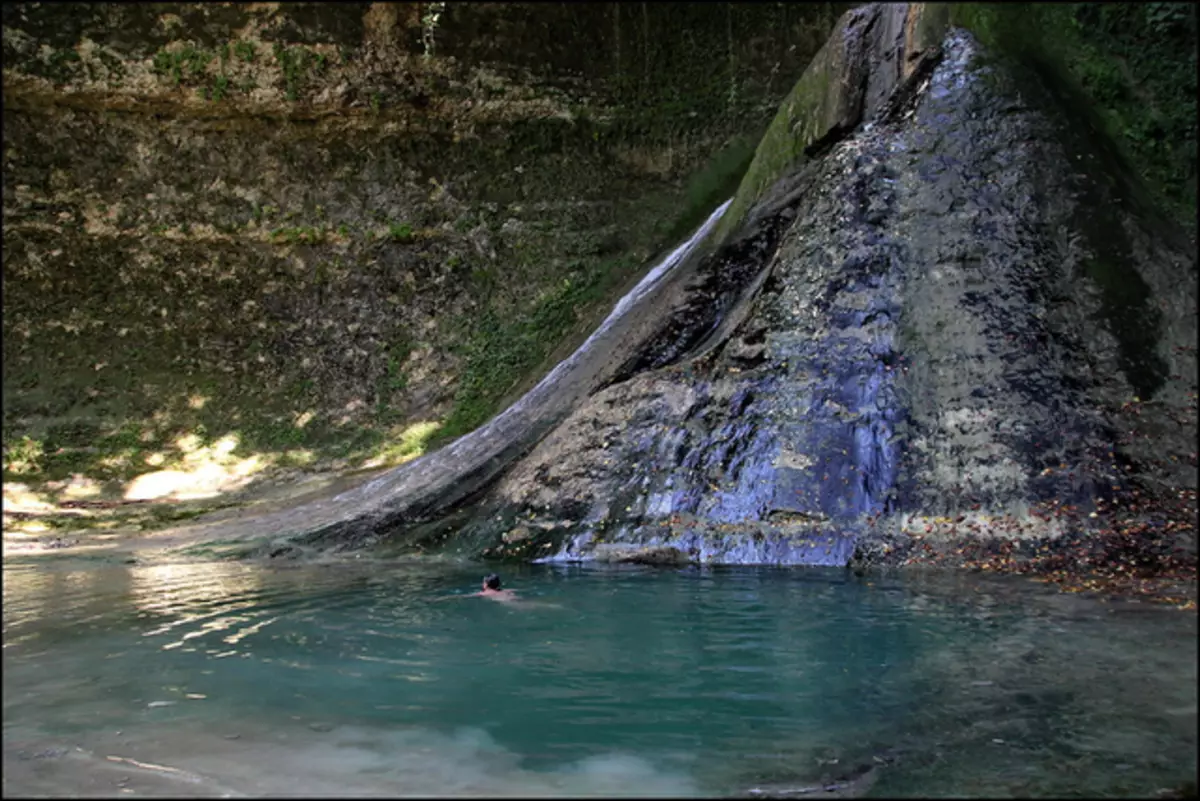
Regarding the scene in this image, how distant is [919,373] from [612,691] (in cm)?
430

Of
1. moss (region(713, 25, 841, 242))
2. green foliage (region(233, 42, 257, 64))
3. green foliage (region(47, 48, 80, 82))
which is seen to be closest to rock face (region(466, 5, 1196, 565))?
moss (region(713, 25, 841, 242))

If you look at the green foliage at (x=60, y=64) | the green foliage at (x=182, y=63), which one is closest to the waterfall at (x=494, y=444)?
the green foliage at (x=182, y=63)

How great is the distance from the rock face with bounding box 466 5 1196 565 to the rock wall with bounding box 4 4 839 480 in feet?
20.9

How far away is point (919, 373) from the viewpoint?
7.16 metres

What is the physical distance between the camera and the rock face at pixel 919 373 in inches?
257

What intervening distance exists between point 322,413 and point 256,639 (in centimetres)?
956

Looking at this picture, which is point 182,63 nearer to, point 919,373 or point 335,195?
point 335,195

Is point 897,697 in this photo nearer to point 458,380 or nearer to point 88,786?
point 88,786

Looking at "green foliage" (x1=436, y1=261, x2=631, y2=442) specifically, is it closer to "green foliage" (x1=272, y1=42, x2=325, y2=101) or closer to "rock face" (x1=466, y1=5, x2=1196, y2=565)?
"green foliage" (x1=272, y1=42, x2=325, y2=101)

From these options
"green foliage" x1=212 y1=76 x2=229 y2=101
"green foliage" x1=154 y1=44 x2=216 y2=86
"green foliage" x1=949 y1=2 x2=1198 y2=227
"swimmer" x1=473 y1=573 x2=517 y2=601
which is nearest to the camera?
"swimmer" x1=473 y1=573 x2=517 y2=601

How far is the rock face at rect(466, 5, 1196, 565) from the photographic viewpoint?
21.4 ft

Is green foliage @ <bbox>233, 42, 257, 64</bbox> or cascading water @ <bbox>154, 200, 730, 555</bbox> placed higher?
green foliage @ <bbox>233, 42, 257, 64</bbox>

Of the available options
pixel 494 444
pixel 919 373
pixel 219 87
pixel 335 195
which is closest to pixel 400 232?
pixel 335 195

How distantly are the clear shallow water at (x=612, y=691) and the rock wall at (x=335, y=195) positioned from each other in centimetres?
820
